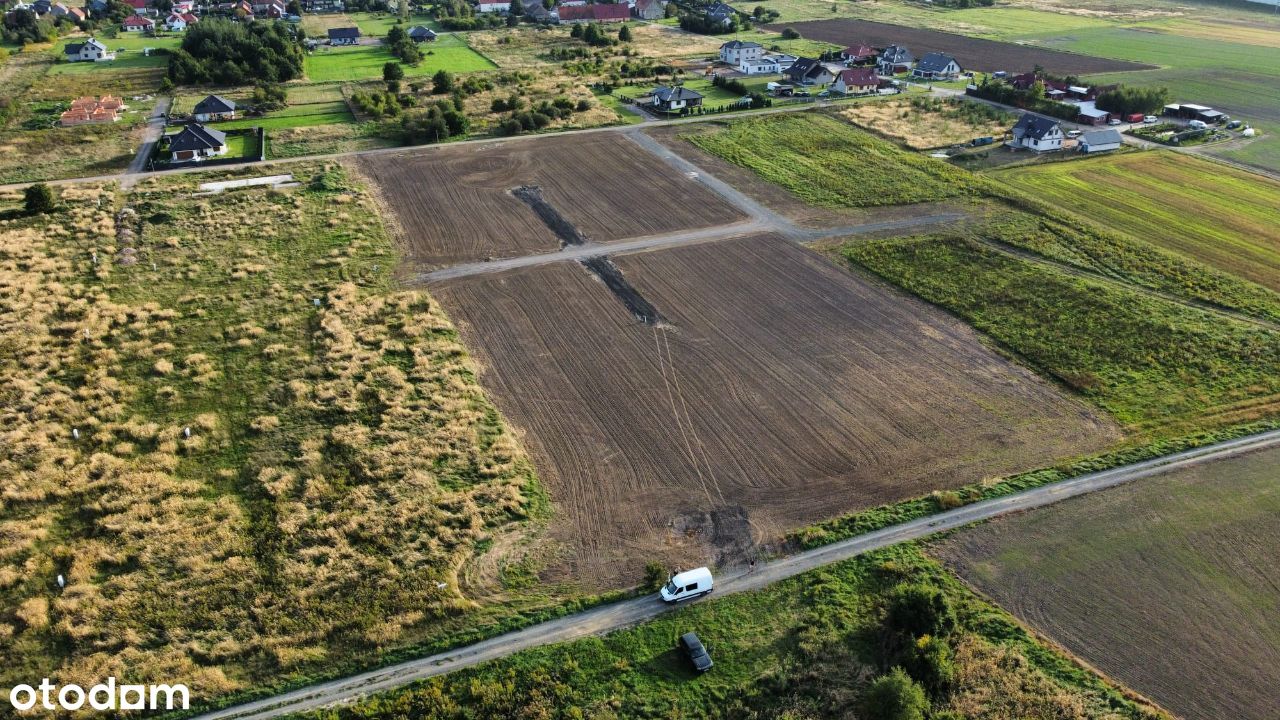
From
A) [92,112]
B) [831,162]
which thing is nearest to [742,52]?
[831,162]

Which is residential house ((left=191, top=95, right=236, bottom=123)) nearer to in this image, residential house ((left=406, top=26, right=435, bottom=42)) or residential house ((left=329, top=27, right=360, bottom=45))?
residential house ((left=329, top=27, right=360, bottom=45))

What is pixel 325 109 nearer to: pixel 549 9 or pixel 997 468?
pixel 549 9

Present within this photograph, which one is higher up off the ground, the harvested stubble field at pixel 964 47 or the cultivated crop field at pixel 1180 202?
the harvested stubble field at pixel 964 47

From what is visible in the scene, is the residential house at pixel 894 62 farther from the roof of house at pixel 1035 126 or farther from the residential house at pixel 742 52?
the roof of house at pixel 1035 126

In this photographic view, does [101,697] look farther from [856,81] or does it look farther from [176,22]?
[176,22]

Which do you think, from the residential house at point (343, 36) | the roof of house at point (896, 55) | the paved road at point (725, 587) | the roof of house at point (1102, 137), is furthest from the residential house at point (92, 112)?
the roof of house at point (1102, 137)

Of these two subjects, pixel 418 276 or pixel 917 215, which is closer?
pixel 418 276

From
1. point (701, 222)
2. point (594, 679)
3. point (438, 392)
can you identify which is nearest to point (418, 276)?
point (438, 392)
